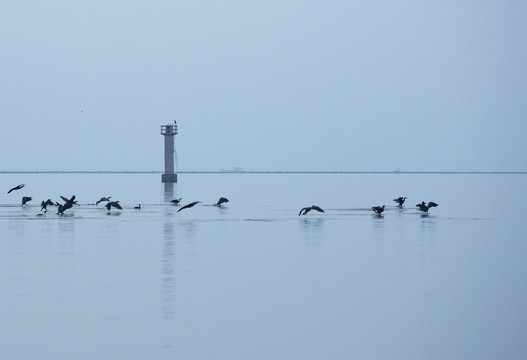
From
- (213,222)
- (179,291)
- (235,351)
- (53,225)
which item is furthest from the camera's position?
(213,222)

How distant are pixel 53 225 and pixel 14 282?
17583mm

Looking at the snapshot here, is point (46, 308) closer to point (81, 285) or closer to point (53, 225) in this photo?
point (81, 285)

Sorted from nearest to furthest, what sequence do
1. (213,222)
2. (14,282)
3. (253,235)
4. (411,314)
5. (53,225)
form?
(411,314) < (14,282) < (253,235) < (53,225) < (213,222)

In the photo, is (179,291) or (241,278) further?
(241,278)

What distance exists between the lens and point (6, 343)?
1273 cm

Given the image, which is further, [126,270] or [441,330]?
[126,270]

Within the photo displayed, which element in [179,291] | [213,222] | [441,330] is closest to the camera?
[441,330]

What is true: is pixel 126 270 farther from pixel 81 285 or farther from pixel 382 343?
pixel 382 343

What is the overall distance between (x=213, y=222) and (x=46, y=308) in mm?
23930

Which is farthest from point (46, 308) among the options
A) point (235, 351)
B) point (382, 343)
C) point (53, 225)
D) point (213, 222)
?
point (213, 222)

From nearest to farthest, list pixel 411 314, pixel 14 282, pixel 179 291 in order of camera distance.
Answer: pixel 411 314 < pixel 179 291 < pixel 14 282

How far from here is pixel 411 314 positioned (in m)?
15.2

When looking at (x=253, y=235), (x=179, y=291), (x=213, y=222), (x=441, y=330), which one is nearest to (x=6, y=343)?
(x=179, y=291)

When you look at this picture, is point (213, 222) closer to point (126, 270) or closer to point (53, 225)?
point (53, 225)
